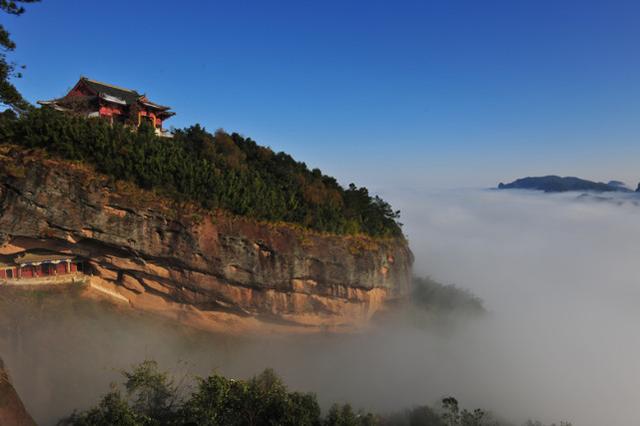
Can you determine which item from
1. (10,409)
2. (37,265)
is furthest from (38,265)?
(10,409)

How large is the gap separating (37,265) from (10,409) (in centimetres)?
1193

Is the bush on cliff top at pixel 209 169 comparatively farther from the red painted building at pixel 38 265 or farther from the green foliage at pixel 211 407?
the green foliage at pixel 211 407

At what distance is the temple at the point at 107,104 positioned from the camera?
25922mm

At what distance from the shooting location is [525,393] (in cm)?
3919

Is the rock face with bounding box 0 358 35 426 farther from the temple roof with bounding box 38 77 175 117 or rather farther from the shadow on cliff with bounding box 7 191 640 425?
the temple roof with bounding box 38 77 175 117

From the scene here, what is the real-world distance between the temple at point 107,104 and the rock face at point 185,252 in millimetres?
7017

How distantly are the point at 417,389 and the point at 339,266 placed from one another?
553 inches

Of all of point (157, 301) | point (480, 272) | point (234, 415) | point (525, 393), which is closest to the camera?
point (234, 415)

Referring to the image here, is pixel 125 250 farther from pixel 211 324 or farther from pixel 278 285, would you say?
pixel 278 285

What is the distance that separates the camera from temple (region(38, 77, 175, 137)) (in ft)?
85.0

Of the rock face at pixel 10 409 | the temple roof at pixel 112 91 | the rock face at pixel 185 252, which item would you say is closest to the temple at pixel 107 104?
the temple roof at pixel 112 91

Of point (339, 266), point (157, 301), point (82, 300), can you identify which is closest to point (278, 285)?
point (339, 266)

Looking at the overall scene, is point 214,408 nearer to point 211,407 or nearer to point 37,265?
point 211,407

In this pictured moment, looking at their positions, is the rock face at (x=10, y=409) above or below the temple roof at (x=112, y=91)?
below
